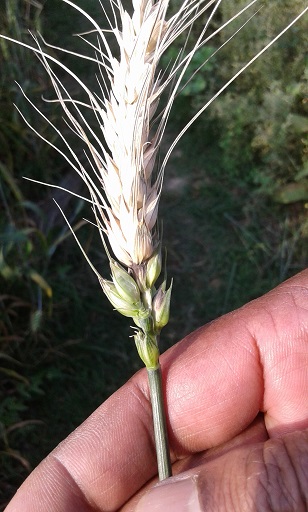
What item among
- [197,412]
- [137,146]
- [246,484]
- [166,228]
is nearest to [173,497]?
[246,484]

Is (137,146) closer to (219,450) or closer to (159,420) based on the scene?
(159,420)

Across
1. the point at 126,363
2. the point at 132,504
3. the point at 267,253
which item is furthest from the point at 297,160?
the point at 132,504

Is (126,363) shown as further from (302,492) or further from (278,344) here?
(302,492)

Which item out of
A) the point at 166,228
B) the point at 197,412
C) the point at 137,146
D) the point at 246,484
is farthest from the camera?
the point at 166,228

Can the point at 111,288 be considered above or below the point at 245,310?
above

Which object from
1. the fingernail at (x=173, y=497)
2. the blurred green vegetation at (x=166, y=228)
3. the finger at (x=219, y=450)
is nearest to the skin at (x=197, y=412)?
the finger at (x=219, y=450)

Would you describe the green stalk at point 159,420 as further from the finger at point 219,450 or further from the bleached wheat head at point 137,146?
the finger at point 219,450

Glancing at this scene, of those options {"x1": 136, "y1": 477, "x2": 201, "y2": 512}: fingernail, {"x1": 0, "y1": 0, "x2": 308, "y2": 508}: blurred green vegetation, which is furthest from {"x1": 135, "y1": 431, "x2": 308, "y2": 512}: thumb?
{"x1": 0, "y1": 0, "x2": 308, "y2": 508}: blurred green vegetation
